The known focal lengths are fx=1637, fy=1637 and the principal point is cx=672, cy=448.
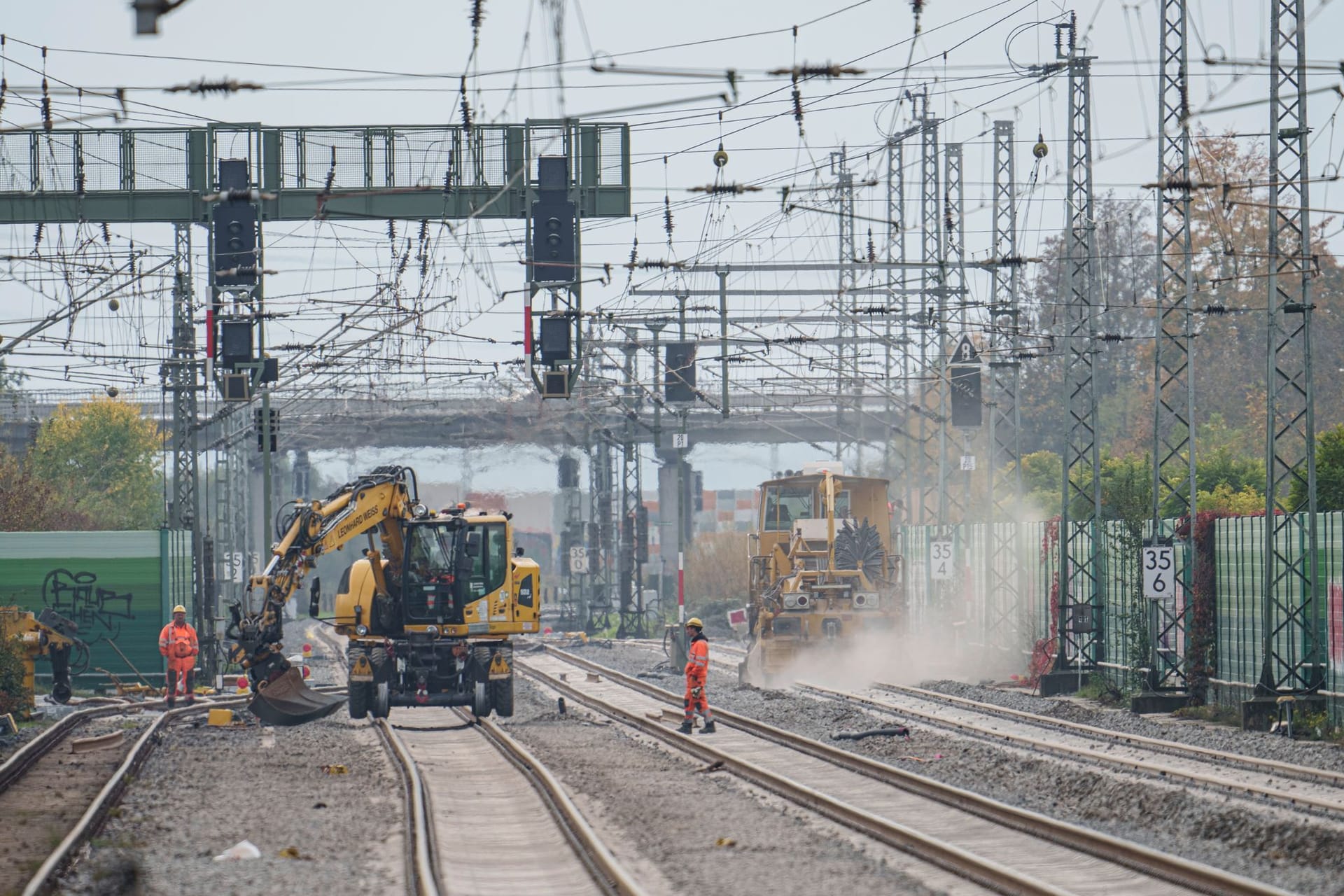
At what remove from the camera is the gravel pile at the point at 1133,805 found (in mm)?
12383

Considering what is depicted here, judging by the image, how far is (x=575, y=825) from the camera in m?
14.1

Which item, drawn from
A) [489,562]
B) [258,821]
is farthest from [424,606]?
[258,821]

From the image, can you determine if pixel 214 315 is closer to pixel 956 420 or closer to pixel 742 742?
pixel 742 742

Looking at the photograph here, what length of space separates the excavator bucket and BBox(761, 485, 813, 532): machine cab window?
10.9 metres

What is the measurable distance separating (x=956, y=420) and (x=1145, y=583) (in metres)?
11.5

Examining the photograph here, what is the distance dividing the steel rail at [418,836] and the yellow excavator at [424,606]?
4.44m

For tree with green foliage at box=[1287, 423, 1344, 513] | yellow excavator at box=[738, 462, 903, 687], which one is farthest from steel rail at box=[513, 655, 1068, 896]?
tree with green foliage at box=[1287, 423, 1344, 513]

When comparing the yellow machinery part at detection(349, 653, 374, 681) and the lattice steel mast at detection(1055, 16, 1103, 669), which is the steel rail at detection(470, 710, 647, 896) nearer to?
the yellow machinery part at detection(349, 653, 374, 681)

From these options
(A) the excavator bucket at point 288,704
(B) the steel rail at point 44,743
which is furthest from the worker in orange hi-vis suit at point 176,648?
(A) the excavator bucket at point 288,704

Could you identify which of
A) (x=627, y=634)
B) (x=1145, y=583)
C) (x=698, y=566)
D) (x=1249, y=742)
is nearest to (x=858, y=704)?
(x=1145, y=583)

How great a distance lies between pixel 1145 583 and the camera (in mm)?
25469

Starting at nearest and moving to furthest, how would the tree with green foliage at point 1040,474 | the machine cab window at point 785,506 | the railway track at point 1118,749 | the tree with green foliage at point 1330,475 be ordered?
the railway track at point 1118,749, the machine cab window at point 785,506, the tree with green foliage at point 1330,475, the tree with green foliage at point 1040,474

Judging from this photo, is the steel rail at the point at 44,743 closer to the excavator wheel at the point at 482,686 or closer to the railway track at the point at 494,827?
the railway track at the point at 494,827

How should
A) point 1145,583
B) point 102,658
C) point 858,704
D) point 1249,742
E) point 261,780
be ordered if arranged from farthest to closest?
point 102,658, point 858,704, point 1145,583, point 1249,742, point 261,780
